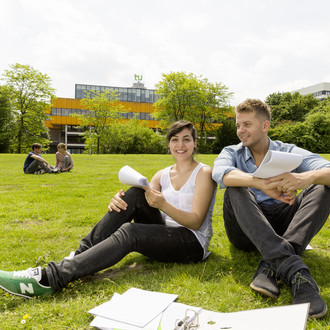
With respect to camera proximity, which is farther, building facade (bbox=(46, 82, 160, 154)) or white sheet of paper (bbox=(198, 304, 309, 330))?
building facade (bbox=(46, 82, 160, 154))

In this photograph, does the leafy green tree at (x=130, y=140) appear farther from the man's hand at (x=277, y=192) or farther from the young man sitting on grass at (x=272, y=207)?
the man's hand at (x=277, y=192)

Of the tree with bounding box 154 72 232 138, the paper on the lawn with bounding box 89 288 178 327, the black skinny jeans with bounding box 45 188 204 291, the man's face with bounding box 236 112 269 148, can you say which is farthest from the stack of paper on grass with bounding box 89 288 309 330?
the tree with bounding box 154 72 232 138

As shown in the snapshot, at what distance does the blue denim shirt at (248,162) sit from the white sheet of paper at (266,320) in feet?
4.25

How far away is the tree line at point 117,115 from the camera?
123ft

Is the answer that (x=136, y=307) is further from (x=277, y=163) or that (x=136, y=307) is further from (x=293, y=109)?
(x=293, y=109)

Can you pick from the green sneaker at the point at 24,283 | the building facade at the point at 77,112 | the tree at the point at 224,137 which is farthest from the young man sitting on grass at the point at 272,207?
the building facade at the point at 77,112

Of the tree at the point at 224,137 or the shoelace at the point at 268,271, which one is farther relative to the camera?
the tree at the point at 224,137

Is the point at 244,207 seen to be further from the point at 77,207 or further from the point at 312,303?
the point at 77,207

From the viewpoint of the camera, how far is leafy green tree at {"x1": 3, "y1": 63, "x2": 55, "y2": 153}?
36594 millimetres

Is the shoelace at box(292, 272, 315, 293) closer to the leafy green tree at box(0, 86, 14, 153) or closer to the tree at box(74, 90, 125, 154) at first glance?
the tree at box(74, 90, 125, 154)

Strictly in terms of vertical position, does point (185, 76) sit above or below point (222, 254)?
above

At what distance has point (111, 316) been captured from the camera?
7.31 feet

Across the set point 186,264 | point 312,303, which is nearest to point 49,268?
point 186,264

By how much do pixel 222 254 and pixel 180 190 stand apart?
96 centimetres
